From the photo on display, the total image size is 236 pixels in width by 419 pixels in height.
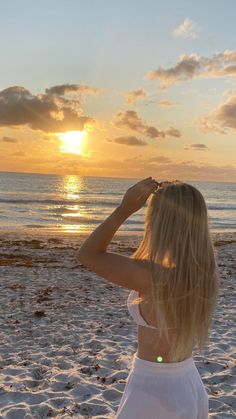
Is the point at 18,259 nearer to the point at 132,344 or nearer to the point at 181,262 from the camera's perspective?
the point at 132,344

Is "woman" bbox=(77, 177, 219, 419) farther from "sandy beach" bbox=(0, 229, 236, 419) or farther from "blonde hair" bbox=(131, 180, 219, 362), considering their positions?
"sandy beach" bbox=(0, 229, 236, 419)

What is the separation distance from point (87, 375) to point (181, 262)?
515 cm

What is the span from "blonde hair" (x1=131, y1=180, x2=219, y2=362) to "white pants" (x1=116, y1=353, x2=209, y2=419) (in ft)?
0.31

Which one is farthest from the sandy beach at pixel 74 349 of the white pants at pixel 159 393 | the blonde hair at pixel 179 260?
the blonde hair at pixel 179 260

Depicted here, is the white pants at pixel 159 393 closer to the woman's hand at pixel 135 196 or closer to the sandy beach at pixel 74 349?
the woman's hand at pixel 135 196

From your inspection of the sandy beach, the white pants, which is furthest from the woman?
the sandy beach

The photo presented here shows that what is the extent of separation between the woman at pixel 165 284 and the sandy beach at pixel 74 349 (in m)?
3.65

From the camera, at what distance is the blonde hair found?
7.56 ft

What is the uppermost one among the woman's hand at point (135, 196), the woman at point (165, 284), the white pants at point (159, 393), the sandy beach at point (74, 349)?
the woman's hand at point (135, 196)

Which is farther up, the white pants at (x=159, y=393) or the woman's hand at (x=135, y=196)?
the woman's hand at (x=135, y=196)

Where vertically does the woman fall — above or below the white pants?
above

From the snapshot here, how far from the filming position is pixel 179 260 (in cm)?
232

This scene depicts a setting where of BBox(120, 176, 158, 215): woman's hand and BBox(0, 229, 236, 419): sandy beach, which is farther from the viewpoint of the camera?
BBox(0, 229, 236, 419): sandy beach

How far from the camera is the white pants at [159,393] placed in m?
2.36
